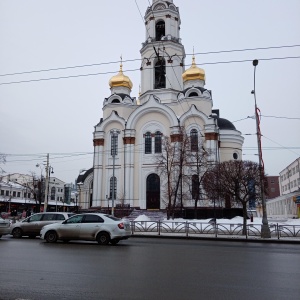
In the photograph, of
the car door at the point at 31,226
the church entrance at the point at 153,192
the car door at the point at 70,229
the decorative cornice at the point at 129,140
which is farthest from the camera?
the decorative cornice at the point at 129,140

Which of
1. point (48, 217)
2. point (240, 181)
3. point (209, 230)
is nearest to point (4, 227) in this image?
point (48, 217)

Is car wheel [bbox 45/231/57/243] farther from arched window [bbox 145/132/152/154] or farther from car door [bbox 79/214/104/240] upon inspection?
arched window [bbox 145/132/152/154]

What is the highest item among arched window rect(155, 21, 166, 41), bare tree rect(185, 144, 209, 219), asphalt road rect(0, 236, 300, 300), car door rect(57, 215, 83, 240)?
arched window rect(155, 21, 166, 41)

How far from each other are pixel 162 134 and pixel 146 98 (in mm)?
6874

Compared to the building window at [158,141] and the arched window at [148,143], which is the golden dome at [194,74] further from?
the arched window at [148,143]

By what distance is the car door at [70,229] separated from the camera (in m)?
16.1

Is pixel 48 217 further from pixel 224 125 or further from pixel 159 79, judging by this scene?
pixel 159 79

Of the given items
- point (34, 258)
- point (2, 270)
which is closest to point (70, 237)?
point (34, 258)

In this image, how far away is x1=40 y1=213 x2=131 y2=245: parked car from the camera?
621 inches

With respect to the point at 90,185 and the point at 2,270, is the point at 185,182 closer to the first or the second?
the point at 90,185

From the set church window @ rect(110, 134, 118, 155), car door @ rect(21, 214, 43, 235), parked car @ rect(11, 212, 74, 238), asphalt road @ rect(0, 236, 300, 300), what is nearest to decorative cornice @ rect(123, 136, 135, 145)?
church window @ rect(110, 134, 118, 155)

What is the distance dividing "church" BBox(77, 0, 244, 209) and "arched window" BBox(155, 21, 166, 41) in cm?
15

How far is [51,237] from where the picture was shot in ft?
54.0

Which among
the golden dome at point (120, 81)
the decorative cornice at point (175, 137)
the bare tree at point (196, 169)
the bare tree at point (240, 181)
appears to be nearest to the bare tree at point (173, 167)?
the bare tree at point (196, 169)
